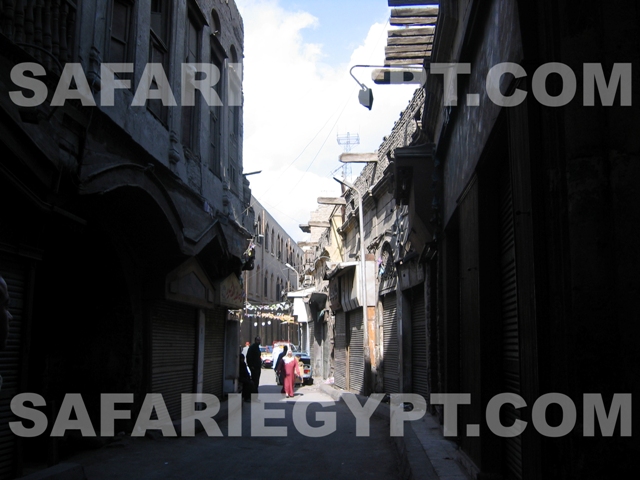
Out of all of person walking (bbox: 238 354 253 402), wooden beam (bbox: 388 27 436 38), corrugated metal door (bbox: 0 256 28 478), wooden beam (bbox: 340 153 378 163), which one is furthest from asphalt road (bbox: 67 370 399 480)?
wooden beam (bbox: 340 153 378 163)

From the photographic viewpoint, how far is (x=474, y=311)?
6.21m

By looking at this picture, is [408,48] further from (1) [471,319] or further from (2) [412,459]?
(2) [412,459]

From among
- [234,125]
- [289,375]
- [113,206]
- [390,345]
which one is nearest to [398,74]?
[113,206]

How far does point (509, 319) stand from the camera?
5656 millimetres

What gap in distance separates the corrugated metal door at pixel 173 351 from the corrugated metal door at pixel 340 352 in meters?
9.51

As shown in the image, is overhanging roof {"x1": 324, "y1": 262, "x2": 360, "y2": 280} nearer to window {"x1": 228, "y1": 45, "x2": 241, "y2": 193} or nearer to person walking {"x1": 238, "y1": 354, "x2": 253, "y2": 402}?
window {"x1": 228, "y1": 45, "x2": 241, "y2": 193}

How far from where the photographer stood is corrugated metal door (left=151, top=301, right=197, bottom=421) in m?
11.8

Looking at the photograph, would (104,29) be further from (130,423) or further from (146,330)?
(130,423)

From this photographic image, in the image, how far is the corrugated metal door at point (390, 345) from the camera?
1630 centimetres

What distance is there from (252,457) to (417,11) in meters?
7.46

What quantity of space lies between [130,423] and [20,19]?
6.72 metres

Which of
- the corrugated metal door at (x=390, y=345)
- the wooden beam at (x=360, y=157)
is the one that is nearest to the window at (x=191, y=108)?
the corrugated metal door at (x=390, y=345)

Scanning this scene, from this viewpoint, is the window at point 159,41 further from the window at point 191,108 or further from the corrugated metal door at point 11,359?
the corrugated metal door at point 11,359

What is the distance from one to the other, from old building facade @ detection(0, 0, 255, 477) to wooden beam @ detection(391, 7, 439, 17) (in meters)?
4.36
